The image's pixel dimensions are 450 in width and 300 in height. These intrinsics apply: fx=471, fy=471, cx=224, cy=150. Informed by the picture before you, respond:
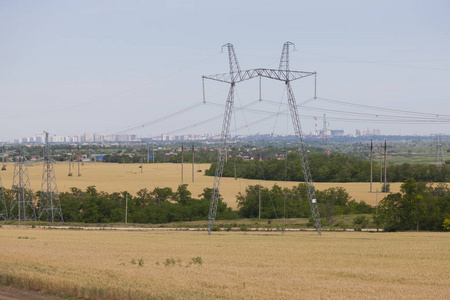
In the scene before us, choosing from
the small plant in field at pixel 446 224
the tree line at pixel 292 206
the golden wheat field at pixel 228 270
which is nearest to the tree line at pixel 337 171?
the tree line at pixel 292 206

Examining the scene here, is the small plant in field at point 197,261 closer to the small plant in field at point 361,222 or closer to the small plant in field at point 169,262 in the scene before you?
the small plant in field at point 169,262

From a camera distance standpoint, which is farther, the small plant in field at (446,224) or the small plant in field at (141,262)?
the small plant in field at (446,224)

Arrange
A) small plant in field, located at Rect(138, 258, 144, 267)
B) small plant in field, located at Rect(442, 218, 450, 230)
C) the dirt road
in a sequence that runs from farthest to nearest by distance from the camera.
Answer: small plant in field, located at Rect(442, 218, 450, 230), small plant in field, located at Rect(138, 258, 144, 267), the dirt road

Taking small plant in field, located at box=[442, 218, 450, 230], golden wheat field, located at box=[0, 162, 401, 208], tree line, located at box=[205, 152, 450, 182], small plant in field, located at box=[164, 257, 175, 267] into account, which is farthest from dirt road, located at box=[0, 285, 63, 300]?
tree line, located at box=[205, 152, 450, 182]

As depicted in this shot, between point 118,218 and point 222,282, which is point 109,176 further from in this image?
point 222,282

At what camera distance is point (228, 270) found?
26016 millimetres

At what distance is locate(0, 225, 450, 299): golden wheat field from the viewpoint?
819 inches

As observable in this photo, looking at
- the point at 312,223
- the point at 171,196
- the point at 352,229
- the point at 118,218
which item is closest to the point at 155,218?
the point at 118,218

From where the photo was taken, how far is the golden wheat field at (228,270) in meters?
20.8

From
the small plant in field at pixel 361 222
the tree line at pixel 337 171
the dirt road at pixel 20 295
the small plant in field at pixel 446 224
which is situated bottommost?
the small plant in field at pixel 361 222

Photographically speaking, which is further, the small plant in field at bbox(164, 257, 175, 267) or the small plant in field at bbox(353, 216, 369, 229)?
Result: the small plant in field at bbox(353, 216, 369, 229)


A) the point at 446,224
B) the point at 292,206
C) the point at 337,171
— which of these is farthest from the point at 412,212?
the point at 337,171

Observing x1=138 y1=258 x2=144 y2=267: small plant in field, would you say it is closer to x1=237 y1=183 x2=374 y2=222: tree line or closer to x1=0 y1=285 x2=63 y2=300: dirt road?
x1=0 y1=285 x2=63 y2=300: dirt road

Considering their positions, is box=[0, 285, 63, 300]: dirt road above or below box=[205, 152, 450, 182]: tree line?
below
